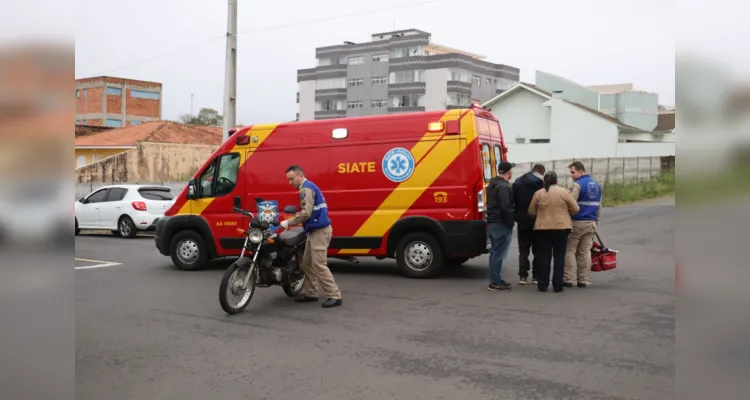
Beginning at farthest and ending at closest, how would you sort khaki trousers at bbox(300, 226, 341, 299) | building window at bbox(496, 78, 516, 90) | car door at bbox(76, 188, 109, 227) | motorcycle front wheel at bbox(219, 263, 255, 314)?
building window at bbox(496, 78, 516, 90) < car door at bbox(76, 188, 109, 227) < khaki trousers at bbox(300, 226, 341, 299) < motorcycle front wheel at bbox(219, 263, 255, 314)

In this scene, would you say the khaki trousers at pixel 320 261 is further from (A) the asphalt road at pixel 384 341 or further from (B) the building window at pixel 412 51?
(B) the building window at pixel 412 51

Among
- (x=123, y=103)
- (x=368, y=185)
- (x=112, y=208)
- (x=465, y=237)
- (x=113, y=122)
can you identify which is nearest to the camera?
(x=465, y=237)

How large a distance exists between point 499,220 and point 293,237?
2.82 meters

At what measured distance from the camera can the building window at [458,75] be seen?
6775 cm

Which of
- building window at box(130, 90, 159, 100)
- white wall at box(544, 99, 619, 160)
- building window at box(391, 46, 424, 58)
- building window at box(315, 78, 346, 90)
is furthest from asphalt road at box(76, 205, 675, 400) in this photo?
building window at box(315, 78, 346, 90)

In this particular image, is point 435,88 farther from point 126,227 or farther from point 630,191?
point 126,227

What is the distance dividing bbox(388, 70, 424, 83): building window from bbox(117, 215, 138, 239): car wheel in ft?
182

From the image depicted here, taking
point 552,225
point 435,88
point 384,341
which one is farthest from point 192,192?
point 435,88

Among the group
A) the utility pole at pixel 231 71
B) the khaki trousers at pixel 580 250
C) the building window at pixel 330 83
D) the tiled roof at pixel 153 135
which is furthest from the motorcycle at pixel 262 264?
the building window at pixel 330 83

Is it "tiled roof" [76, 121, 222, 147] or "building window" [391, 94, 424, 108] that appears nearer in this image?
"tiled roof" [76, 121, 222, 147]

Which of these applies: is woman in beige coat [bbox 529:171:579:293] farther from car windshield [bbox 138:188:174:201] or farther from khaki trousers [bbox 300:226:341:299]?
car windshield [bbox 138:188:174:201]

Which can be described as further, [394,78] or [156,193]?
[394,78]

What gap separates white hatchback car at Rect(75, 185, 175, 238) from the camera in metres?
17.0

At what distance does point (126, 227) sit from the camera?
1722 centimetres
